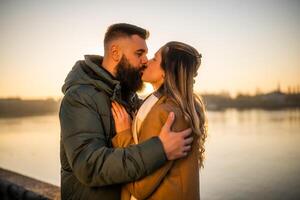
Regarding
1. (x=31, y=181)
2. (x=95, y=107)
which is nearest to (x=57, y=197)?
(x=31, y=181)

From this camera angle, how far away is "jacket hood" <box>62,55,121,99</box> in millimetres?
2561

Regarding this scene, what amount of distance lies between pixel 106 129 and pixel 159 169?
52cm

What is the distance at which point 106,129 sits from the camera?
2475 millimetres

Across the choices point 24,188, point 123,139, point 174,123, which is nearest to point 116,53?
point 123,139

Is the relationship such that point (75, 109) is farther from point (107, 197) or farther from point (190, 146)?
point (190, 146)

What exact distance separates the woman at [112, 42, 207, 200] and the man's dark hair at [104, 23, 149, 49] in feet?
1.70

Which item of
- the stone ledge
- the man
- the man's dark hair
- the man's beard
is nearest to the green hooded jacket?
the man

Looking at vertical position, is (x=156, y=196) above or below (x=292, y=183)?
above

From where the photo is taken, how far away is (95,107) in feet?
8.02

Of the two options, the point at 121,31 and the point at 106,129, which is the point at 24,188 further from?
the point at 121,31

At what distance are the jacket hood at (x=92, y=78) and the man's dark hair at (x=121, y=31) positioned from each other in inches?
11.5

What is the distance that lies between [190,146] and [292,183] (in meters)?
31.6

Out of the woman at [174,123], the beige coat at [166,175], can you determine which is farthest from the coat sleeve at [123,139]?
the beige coat at [166,175]

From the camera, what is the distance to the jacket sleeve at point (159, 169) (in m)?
2.18
